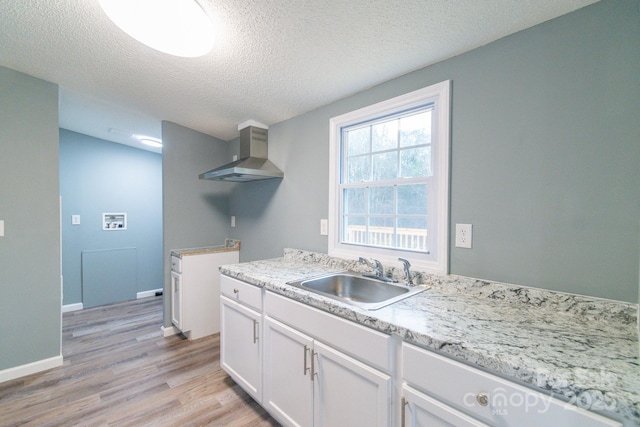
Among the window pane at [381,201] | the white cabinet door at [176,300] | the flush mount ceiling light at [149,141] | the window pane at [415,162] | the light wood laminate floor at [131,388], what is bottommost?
the light wood laminate floor at [131,388]

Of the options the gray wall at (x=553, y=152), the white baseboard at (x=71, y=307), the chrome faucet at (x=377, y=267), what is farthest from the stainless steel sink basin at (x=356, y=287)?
the white baseboard at (x=71, y=307)

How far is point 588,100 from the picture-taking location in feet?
3.41

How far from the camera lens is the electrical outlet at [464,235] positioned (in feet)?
4.44

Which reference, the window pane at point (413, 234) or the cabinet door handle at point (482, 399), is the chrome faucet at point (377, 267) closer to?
the window pane at point (413, 234)

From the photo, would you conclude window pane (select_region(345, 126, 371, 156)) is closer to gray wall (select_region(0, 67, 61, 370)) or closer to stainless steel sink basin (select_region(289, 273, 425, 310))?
stainless steel sink basin (select_region(289, 273, 425, 310))

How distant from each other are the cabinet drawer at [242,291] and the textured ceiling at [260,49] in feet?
4.80

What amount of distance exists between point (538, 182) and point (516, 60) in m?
0.60

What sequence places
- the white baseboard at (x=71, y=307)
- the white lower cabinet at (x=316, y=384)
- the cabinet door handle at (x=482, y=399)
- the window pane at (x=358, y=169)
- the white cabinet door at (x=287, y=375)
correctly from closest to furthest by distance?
1. the cabinet door handle at (x=482, y=399)
2. the white lower cabinet at (x=316, y=384)
3. the white cabinet door at (x=287, y=375)
4. the window pane at (x=358, y=169)
5. the white baseboard at (x=71, y=307)

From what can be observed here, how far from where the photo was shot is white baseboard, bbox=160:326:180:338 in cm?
276

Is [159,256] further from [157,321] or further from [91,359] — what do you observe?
[91,359]

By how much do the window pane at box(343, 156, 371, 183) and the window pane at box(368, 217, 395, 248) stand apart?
13.2 inches

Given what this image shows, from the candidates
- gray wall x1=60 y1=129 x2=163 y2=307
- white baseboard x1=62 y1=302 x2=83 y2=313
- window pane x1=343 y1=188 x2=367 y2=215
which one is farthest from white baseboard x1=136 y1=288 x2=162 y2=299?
window pane x1=343 y1=188 x2=367 y2=215

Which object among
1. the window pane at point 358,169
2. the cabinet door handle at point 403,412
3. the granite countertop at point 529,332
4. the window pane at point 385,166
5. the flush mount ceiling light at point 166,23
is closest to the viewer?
the granite countertop at point 529,332

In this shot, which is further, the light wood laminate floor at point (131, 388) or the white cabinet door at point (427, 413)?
the light wood laminate floor at point (131, 388)
